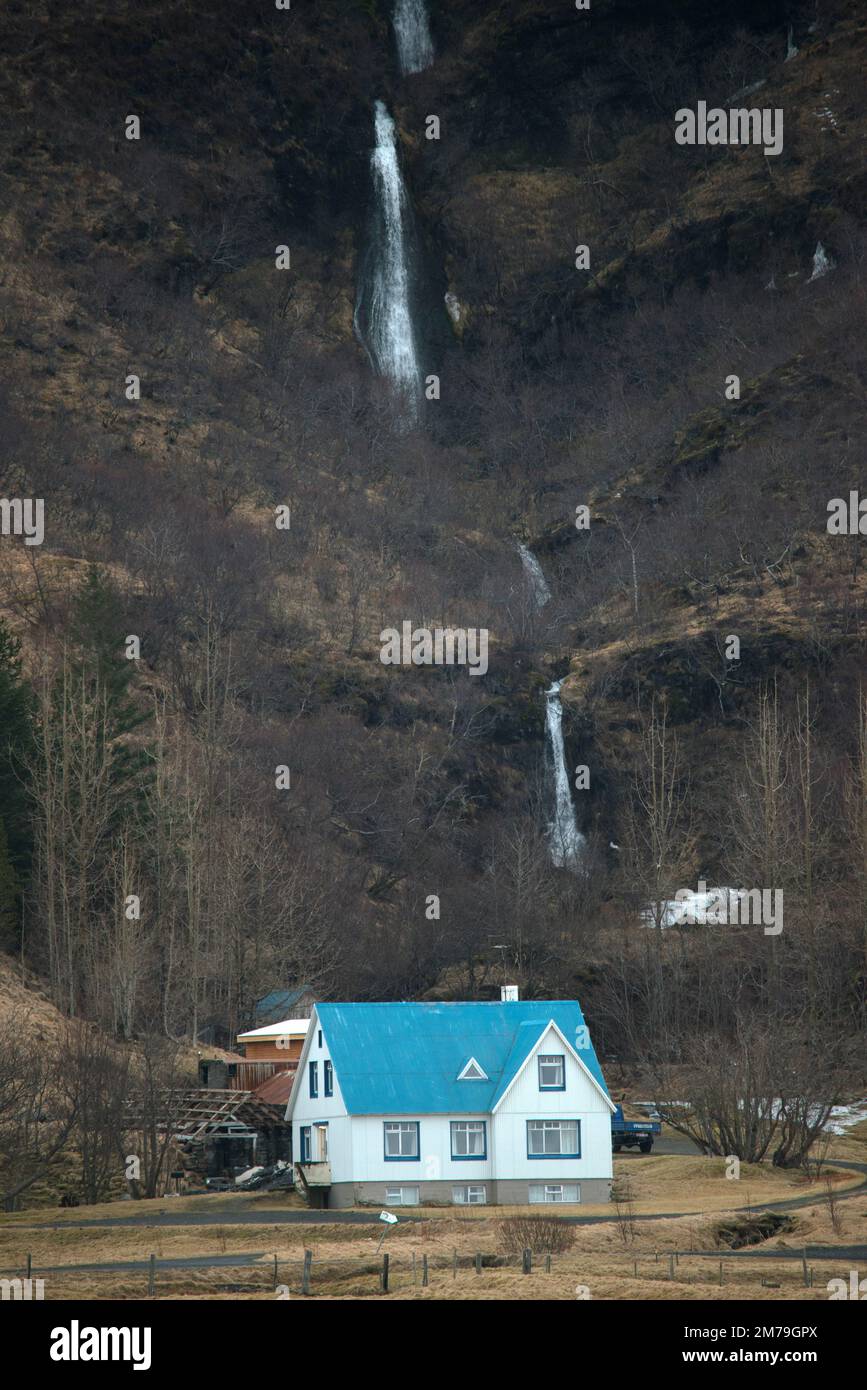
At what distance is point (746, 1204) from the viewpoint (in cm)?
4503

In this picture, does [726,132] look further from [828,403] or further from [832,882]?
[832,882]

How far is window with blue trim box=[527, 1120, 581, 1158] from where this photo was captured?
160 feet

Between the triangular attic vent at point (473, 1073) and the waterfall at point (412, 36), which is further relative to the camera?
the waterfall at point (412, 36)

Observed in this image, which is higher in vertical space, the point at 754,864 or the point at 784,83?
the point at 784,83

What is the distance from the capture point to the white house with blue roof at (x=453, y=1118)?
4784 centimetres

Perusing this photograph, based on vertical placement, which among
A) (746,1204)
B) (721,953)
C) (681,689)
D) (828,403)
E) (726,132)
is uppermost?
(726,132)

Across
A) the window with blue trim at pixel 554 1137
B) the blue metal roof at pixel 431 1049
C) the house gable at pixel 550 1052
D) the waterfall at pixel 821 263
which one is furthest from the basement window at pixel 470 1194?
the waterfall at pixel 821 263

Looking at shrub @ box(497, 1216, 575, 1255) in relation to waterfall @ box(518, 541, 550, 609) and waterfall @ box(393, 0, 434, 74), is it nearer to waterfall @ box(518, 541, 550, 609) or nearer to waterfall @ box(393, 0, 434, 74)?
waterfall @ box(518, 541, 550, 609)

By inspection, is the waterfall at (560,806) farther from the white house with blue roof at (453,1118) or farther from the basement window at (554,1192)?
the basement window at (554,1192)

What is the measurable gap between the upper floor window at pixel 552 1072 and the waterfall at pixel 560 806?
145 feet

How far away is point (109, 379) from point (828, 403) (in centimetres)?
Answer: 4491

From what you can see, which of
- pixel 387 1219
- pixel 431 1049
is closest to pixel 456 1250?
pixel 387 1219
